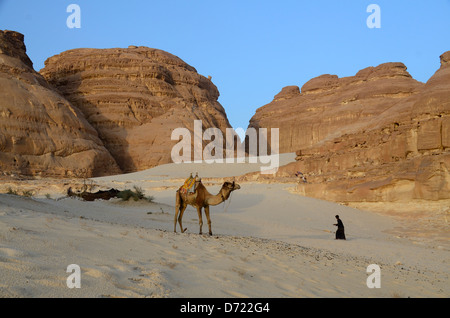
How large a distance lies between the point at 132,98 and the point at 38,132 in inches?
725

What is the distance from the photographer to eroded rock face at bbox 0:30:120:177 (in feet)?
142

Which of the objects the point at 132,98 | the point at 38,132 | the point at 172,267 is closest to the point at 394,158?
the point at 172,267

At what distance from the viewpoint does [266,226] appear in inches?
614

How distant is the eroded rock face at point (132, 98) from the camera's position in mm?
58281

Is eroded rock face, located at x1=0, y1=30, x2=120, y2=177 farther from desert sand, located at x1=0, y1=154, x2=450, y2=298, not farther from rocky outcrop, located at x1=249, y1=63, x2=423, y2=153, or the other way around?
desert sand, located at x1=0, y1=154, x2=450, y2=298

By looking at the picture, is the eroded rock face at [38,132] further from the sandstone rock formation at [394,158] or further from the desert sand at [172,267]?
the desert sand at [172,267]

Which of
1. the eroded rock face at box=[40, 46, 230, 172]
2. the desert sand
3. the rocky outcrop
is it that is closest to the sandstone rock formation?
the desert sand

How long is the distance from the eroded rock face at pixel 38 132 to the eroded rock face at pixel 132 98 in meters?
5.55

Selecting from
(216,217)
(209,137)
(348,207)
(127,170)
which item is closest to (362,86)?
(209,137)

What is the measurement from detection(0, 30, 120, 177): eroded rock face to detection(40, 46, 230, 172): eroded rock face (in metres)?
5.55

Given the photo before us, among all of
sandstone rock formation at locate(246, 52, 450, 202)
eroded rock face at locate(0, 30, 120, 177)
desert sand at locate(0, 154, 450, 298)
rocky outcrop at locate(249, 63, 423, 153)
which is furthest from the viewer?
rocky outcrop at locate(249, 63, 423, 153)

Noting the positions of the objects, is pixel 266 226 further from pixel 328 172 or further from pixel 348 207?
pixel 328 172

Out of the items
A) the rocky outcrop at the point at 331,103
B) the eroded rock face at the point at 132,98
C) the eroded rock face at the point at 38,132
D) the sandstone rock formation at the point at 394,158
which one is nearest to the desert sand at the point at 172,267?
the sandstone rock formation at the point at 394,158

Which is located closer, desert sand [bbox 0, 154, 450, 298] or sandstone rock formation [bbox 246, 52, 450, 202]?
desert sand [bbox 0, 154, 450, 298]
